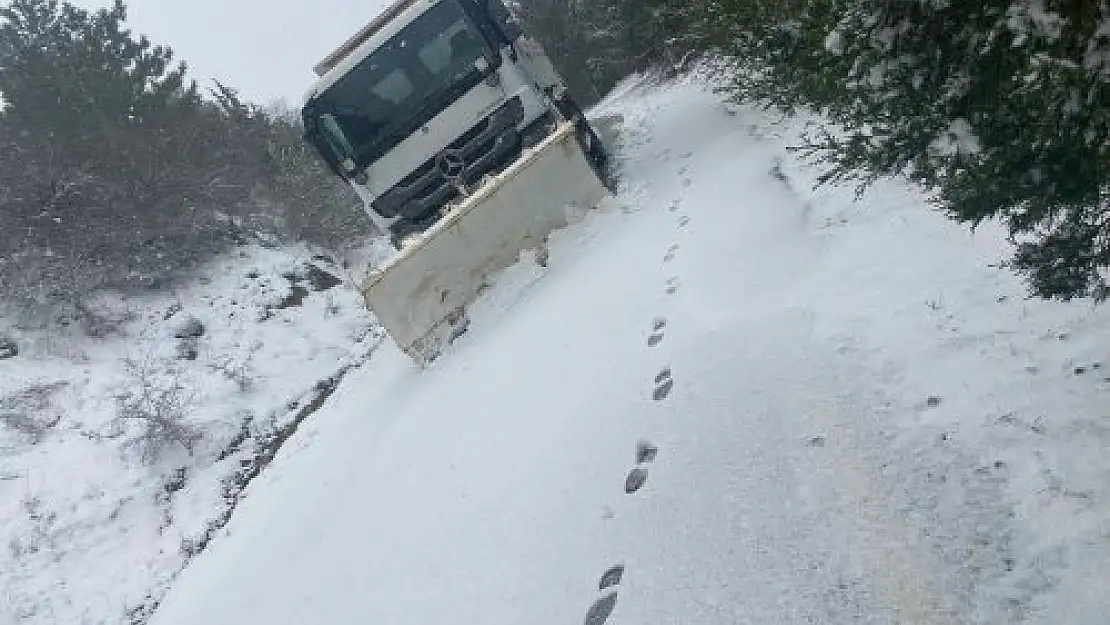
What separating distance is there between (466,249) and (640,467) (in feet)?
13.5

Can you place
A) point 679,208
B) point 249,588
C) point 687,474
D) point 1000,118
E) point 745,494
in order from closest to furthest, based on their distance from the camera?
point 1000,118 → point 745,494 → point 687,474 → point 249,588 → point 679,208

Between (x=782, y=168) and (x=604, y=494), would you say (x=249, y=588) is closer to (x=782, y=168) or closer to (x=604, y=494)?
(x=604, y=494)

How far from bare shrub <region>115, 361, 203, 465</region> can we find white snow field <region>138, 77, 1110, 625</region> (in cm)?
226

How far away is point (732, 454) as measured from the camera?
3.92 m

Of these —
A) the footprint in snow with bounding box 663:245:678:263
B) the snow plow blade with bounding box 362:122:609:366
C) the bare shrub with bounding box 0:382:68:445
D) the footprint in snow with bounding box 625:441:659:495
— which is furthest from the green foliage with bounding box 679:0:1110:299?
the bare shrub with bounding box 0:382:68:445

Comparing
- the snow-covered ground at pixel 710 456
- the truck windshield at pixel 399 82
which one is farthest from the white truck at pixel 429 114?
the snow-covered ground at pixel 710 456

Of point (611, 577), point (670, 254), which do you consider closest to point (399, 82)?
point (670, 254)

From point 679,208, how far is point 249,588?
16.0 feet

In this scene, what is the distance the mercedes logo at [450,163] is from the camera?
9.07 meters

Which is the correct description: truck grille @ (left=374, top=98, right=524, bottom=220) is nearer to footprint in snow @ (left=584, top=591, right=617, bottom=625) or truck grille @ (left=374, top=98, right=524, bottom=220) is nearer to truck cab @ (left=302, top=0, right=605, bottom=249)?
truck cab @ (left=302, top=0, right=605, bottom=249)

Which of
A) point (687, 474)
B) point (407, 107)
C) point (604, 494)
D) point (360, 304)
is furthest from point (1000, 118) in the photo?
point (360, 304)

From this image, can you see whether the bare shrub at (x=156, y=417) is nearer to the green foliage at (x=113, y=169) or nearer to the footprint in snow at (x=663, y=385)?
the green foliage at (x=113, y=169)

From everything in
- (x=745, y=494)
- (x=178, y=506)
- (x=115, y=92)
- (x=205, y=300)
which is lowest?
(x=745, y=494)

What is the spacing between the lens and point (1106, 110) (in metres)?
2.23
